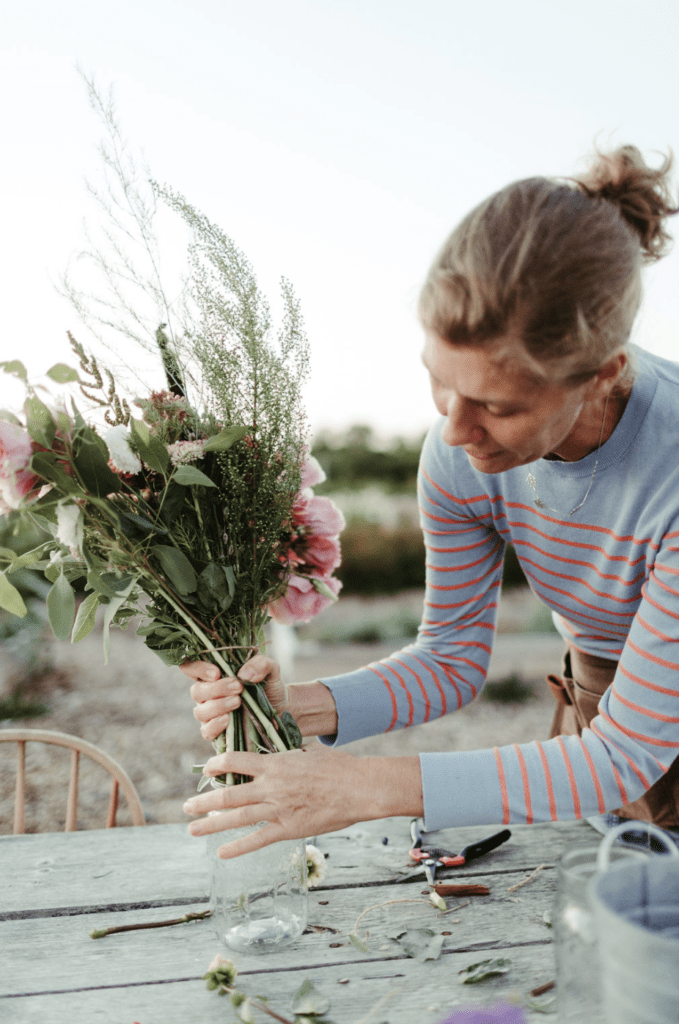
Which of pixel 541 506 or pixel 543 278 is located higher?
pixel 543 278

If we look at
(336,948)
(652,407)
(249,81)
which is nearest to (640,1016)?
(336,948)

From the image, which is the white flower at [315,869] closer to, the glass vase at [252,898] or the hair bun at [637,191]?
the glass vase at [252,898]

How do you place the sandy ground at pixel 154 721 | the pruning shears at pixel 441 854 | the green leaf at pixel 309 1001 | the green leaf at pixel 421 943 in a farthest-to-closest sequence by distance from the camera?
the sandy ground at pixel 154 721 < the pruning shears at pixel 441 854 < the green leaf at pixel 421 943 < the green leaf at pixel 309 1001

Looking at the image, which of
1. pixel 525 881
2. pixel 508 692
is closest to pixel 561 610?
pixel 525 881

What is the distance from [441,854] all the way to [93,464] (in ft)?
2.86

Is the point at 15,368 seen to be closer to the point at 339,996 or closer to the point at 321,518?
the point at 321,518

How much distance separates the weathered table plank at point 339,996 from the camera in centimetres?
→ 83

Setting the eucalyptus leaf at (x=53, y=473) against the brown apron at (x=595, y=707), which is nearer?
the eucalyptus leaf at (x=53, y=473)

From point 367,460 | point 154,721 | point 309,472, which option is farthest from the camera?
point 367,460

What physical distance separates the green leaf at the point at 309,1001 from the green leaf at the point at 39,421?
0.72m

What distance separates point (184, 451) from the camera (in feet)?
3.02

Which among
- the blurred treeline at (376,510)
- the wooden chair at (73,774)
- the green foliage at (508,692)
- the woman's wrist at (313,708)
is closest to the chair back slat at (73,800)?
the wooden chair at (73,774)

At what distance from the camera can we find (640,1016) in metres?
0.45

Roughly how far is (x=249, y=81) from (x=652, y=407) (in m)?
2.55
